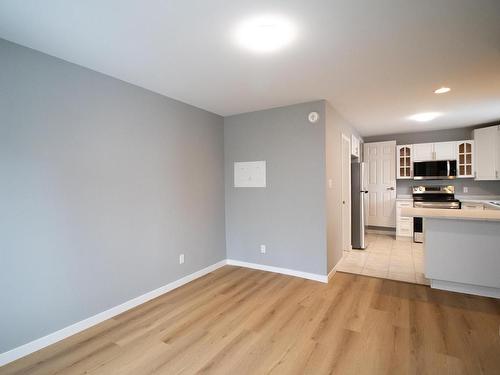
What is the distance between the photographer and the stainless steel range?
5.11m

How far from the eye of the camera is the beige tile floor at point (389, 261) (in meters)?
3.65

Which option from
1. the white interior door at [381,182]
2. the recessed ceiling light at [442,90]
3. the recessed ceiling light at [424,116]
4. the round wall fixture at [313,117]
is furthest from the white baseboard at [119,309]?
the white interior door at [381,182]

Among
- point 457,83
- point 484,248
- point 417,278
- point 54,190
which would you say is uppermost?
point 457,83

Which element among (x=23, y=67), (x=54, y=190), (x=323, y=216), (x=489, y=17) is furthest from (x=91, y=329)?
(x=489, y=17)

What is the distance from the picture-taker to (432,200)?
534cm

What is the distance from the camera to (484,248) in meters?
2.89

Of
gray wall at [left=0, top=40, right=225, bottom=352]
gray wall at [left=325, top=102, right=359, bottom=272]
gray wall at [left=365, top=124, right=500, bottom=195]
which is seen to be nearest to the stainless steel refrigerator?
gray wall at [left=325, top=102, right=359, bottom=272]

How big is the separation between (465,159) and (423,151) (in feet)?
2.48

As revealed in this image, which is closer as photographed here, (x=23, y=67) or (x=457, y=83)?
(x=23, y=67)

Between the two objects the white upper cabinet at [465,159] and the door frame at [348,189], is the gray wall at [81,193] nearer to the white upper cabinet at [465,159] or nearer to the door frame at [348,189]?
the door frame at [348,189]

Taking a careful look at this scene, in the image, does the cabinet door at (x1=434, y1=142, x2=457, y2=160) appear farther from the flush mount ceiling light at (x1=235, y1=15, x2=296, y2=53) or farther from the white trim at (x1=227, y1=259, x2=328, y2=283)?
the flush mount ceiling light at (x1=235, y1=15, x2=296, y2=53)

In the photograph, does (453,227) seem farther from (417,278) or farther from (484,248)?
(417,278)

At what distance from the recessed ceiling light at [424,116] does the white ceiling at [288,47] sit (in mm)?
809

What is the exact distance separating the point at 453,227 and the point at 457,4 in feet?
8.05
